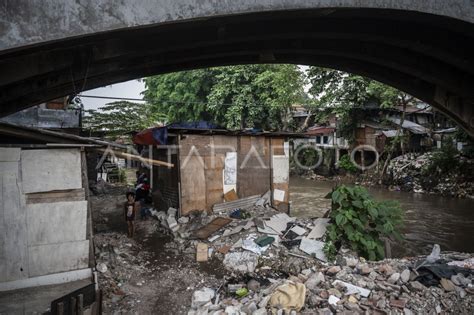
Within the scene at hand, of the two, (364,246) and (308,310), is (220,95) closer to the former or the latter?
(364,246)

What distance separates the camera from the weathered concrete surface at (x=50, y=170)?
5418mm

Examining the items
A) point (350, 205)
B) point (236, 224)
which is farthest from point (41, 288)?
point (350, 205)

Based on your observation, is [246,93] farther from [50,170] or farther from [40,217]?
[40,217]

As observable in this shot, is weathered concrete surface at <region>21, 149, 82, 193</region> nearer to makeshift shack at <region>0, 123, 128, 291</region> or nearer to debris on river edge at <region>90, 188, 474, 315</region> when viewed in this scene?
makeshift shack at <region>0, 123, 128, 291</region>

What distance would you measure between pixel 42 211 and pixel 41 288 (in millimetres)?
1291

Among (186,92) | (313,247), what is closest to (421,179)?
(313,247)

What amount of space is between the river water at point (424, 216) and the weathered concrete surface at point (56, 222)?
9.27m

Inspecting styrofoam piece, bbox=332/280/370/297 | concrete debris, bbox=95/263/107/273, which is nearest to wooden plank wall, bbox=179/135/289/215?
concrete debris, bbox=95/263/107/273

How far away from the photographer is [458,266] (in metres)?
6.50

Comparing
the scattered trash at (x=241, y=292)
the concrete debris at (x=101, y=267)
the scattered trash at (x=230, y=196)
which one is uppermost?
the scattered trash at (x=230, y=196)

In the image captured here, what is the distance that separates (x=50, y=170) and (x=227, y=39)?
3.80m

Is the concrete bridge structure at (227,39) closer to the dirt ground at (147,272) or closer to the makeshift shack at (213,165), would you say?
the dirt ground at (147,272)

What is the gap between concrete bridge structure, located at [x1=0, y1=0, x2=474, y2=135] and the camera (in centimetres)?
263

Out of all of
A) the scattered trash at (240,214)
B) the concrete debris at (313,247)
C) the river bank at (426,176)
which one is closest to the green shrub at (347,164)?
the river bank at (426,176)
